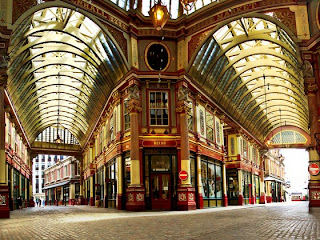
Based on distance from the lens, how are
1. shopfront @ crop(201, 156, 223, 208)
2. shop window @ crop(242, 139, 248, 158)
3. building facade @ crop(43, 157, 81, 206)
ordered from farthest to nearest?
building facade @ crop(43, 157, 81, 206), shop window @ crop(242, 139, 248, 158), shopfront @ crop(201, 156, 223, 208)

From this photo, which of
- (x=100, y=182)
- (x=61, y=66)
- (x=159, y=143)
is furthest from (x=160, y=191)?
(x=61, y=66)

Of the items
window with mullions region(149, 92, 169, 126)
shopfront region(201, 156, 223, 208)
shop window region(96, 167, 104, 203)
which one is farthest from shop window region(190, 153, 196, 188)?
shop window region(96, 167, 104, 203)

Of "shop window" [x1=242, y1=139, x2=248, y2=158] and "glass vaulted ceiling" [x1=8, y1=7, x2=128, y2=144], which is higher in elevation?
"glass vaulted ceiling" [x1=8, y1=7, x2=128, y2=144]

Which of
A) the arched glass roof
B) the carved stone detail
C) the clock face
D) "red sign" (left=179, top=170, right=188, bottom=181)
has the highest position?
the arched glass roof

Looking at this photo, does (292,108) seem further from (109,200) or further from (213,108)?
(109,200)

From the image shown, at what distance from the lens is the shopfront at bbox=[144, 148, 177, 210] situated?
85.6ft

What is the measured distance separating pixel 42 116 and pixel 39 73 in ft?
52.5

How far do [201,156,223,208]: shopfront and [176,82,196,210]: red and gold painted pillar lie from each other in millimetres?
4656

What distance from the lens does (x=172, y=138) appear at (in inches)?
1052

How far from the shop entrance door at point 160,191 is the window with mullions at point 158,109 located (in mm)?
3444

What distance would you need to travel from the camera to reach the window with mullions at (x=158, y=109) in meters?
27.1

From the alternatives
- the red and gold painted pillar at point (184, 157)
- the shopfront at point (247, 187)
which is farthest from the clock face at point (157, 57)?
the shopfront at point (247, 187)

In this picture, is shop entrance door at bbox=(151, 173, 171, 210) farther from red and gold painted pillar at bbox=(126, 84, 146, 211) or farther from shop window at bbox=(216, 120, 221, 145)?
shop window at bbox=(216, 120, 221, 145)

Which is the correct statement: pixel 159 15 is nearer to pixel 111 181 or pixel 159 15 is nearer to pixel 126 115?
pixel 126 115
